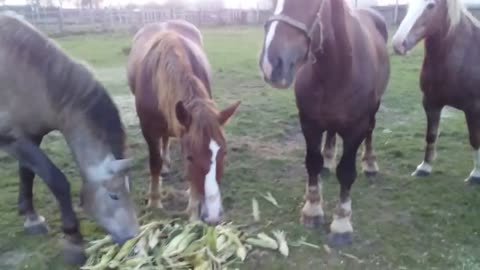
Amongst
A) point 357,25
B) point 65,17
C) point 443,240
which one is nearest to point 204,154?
point 357,25

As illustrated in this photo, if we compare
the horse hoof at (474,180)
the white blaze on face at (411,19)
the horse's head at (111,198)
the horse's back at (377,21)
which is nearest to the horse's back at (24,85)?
the horse's head at (111,198)

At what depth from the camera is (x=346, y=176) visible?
3801 mm

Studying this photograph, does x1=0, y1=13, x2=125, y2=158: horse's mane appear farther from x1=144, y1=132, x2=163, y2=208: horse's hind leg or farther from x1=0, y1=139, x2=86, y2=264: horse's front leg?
x1=144, y1=132, x2=163, y2=208: horse's hind leg

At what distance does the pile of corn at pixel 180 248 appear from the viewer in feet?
10.9

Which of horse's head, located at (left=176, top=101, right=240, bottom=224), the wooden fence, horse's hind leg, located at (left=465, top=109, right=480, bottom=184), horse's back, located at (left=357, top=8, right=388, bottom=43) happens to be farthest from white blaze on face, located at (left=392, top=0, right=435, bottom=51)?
the wooden fence

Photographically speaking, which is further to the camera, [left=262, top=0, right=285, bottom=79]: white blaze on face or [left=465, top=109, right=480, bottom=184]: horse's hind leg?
[left=465, top=109, right=480, bottom=184]: horse's hind leg

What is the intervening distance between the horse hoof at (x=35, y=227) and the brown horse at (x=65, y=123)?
19.1 inches

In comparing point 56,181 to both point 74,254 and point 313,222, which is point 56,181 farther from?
point 313,222

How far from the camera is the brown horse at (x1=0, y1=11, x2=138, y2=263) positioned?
3.31m

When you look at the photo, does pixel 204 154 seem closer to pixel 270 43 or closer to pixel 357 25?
pixel 270 43

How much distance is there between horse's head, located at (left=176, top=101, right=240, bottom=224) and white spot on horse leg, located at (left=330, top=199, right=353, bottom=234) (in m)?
1.03

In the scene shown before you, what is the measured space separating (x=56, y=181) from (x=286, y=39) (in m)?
1.84

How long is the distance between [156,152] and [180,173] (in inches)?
36.2

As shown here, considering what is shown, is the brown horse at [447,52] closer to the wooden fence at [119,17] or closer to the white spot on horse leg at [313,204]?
the white spot on horse leg at [313,204]
